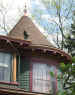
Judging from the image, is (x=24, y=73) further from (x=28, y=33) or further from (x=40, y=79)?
(x=28, y=33)

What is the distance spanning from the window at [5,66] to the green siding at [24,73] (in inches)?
30.6

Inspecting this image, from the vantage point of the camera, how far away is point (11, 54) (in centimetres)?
1557

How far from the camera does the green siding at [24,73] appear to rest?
15648 mm

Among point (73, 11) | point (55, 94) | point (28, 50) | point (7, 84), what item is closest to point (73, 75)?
point (55, 94)

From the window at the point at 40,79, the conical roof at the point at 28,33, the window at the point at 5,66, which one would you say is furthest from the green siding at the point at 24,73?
the conical roof at the point at 28,33

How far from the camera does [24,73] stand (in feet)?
52.1

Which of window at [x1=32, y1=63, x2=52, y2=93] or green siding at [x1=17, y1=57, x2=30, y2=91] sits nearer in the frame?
green siding at [x1=17, y1=57, x2=30, y2=91]

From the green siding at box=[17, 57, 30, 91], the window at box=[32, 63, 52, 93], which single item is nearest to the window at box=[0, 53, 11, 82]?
the green siding at box=[17, 57, 30, 91]

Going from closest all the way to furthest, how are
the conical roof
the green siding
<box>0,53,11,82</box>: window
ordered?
1. <box>0,53,11,82</box>: window
2. the green siding
3. the conical roof

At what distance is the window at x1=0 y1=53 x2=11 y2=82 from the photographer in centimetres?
1503

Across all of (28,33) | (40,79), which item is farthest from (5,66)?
(28,33)

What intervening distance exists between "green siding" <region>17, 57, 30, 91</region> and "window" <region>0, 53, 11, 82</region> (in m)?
0.78

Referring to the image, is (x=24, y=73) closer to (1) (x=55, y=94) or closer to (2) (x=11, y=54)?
(2) (x=11, y=54)

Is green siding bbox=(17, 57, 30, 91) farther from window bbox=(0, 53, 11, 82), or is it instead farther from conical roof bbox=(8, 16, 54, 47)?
conical roof bbox=(8, 16, 54, 47)
